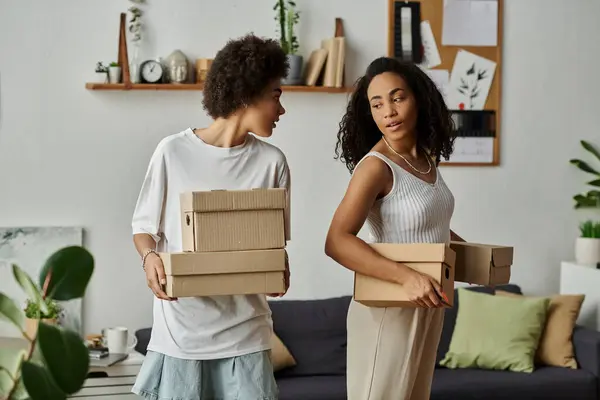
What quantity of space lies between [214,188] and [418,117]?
613 millimetres

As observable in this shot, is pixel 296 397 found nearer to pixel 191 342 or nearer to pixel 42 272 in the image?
pixel 191 342

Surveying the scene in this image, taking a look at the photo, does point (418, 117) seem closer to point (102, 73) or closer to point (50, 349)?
point (50, 349)

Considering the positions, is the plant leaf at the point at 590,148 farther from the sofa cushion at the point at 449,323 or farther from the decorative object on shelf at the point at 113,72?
the decorative object on shelf at the point at 113,72

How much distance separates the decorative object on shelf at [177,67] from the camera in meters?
4.12

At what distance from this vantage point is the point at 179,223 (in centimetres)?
201

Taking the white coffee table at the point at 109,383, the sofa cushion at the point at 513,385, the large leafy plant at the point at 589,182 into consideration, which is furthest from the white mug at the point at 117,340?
the large leafy plant at the point at 589,182

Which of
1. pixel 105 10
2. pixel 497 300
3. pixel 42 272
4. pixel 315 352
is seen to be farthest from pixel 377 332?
pixel 105 10

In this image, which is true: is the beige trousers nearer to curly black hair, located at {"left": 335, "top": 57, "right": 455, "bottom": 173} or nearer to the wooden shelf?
curly black hair, located at {"left": 335, "top": 57, "right": 455, "bottom": 173}

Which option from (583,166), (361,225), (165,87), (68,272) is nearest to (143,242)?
(361,225)

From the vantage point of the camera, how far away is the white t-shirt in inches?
77.5

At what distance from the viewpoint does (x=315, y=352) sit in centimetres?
407

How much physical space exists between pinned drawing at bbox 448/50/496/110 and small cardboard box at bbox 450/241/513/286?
7.55ft

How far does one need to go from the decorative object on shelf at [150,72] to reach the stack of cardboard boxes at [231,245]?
2.26 meters

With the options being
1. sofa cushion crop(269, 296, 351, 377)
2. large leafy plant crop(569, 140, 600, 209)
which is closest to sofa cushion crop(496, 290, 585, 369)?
large leafy plant crop(569, 140, 600, 209)
